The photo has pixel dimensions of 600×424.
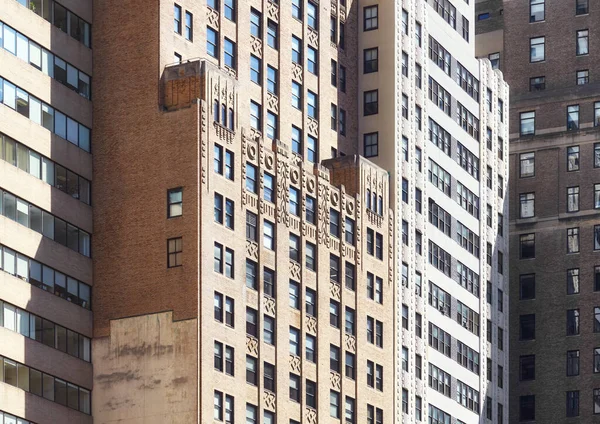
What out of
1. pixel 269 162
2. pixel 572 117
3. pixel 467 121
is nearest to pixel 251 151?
pixel 269 162

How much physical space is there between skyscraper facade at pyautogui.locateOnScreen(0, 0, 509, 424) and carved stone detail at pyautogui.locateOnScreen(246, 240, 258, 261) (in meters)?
0.19

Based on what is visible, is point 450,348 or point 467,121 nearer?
point 450,348

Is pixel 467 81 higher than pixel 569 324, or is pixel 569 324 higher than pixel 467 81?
pixel 467 81

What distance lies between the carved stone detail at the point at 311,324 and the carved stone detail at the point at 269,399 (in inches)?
249

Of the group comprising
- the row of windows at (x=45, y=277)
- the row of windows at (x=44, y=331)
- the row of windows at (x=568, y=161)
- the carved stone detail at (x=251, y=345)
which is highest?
the row of windows at (x=568, y=161)

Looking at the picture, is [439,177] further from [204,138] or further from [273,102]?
[204,138]

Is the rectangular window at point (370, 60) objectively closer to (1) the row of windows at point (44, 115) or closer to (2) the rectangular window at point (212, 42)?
(2) the rectangular window at point (212, 42)

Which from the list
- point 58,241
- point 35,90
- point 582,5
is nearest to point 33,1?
point 35,90

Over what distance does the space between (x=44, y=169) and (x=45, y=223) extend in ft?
10.2

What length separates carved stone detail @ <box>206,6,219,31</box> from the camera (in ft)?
410

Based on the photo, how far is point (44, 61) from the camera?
386 feet

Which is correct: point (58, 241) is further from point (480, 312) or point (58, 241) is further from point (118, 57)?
point (480, 312)

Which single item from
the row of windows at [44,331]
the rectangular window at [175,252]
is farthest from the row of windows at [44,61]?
the row of windows at [44,331]

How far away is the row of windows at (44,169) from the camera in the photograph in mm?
113594
